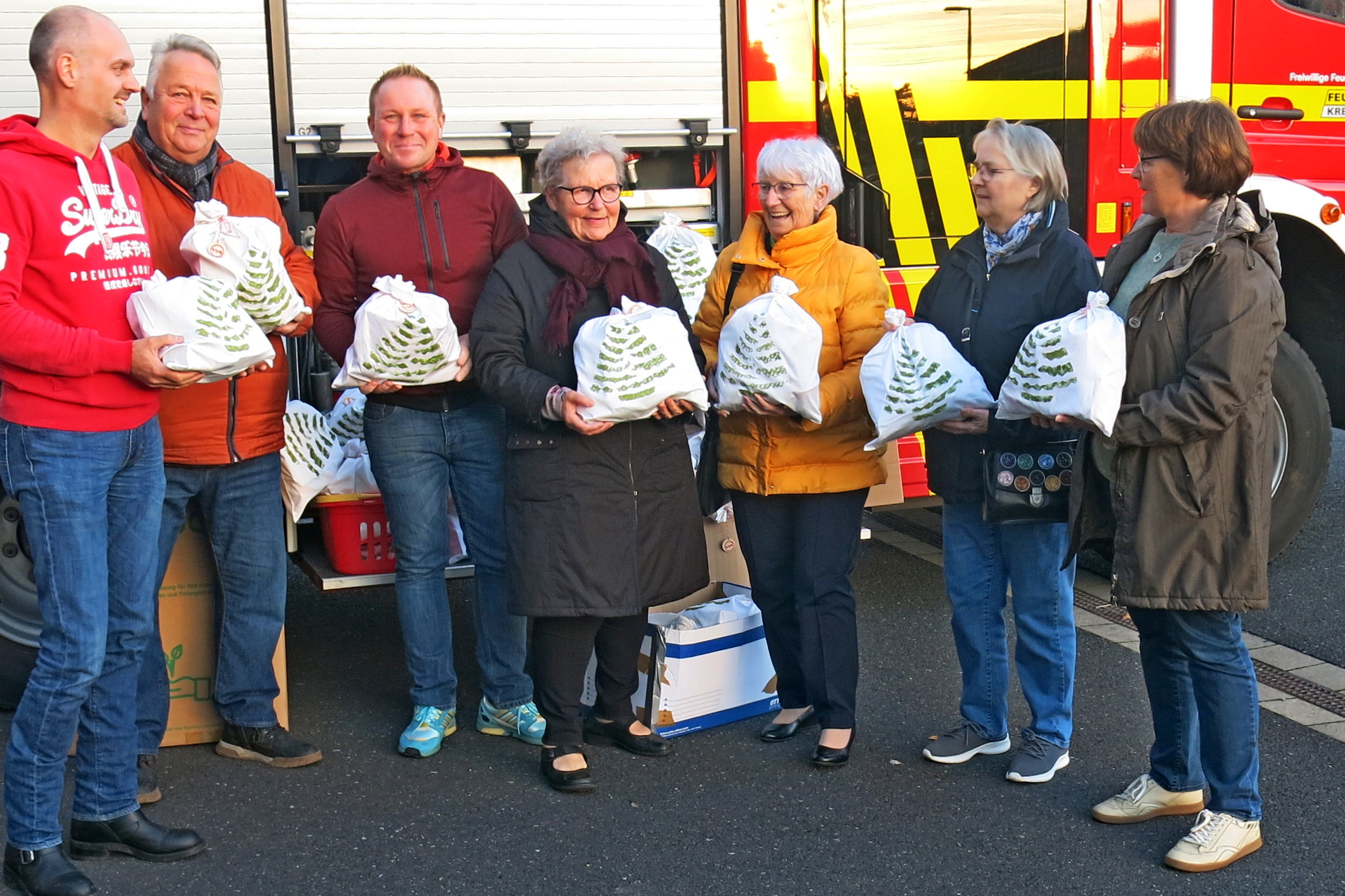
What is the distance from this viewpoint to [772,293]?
3496mm

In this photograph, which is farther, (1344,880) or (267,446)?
(267,446)

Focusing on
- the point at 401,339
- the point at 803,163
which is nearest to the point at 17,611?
the point at 401,339

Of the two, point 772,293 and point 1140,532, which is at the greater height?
point 772,293

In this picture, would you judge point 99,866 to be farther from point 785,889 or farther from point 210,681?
point 785,889

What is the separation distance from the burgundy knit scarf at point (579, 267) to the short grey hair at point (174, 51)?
2.93ft

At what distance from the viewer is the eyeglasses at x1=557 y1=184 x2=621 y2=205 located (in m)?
3.53

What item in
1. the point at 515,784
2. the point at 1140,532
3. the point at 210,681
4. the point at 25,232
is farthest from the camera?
the point at 210,681

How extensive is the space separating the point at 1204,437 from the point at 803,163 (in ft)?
4.01

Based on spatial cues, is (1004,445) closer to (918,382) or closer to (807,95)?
(918,382)

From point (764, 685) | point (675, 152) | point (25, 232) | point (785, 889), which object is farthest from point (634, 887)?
point (675, 152)

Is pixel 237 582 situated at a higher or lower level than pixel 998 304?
lower

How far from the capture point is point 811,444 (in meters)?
3.68

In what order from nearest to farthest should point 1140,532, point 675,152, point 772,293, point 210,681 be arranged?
1. point 1140,532
2. point 772,293
3. point 210,681
4. point 675,152

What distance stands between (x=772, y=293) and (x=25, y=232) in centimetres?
171
